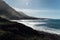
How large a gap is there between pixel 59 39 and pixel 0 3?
10351 cm

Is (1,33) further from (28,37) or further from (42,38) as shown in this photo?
(42,38)

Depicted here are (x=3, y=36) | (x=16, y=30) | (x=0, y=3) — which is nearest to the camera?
(x=3, y=36)

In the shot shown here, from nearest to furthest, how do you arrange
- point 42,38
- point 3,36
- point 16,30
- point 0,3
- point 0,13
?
point 3,36 < point 42,38 < point 16,30 < point 0,13 < point 0,3

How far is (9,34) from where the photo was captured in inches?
1585

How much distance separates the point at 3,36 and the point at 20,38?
8.98 feet

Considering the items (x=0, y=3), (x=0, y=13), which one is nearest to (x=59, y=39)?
(x=0, y=13)

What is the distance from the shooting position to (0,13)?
128750 millimetres

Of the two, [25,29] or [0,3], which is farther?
[0,3]

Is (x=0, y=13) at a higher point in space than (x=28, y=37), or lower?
higher

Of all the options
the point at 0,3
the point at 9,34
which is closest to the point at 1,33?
the point at 9,34

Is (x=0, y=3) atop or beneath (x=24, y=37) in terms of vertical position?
atop

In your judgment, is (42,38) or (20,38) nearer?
(20,38)

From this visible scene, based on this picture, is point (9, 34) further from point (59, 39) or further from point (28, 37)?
point (59, 39)

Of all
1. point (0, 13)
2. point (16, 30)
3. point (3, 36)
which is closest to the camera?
point (3, 36)
